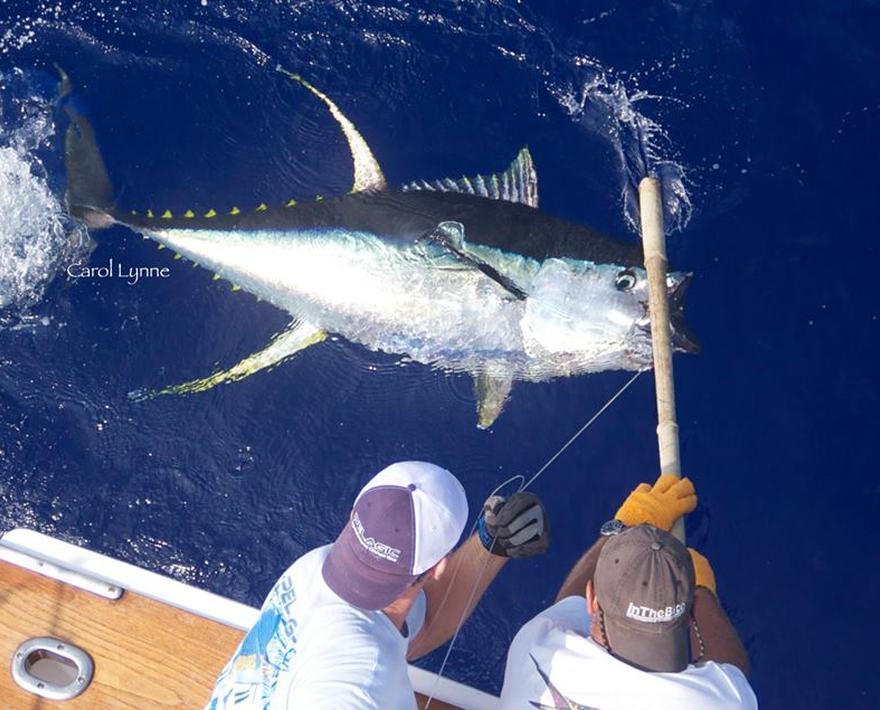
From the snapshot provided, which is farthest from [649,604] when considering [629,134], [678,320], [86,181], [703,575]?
[86,181]

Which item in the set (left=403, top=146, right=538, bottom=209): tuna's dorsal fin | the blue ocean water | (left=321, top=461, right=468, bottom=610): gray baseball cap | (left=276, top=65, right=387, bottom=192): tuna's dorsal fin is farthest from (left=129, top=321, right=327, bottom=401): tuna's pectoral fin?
(left=321, top=461, right=468, bottom=610): gray baseball cap

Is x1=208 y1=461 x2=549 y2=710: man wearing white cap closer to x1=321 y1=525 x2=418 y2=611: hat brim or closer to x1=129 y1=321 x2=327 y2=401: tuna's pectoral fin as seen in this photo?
x1=321 y1=525 x2=418 y2=611: hat brim

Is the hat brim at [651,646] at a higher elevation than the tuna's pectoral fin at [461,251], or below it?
below

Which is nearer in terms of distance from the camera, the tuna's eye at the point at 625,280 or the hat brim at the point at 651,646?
the hat brim at the point at 651,646

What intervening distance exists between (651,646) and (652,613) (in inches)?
4.0

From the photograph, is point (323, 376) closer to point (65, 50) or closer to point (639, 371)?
point (639, 371)

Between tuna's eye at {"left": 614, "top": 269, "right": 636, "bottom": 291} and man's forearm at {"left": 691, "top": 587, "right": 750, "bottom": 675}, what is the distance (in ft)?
4.50

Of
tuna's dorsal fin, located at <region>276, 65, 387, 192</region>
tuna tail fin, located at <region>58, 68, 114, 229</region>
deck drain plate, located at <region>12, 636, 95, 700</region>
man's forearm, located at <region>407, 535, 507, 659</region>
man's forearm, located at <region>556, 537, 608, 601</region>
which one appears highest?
tuna's dorsal fin, located at <region>276, 65, 387, 192</region>

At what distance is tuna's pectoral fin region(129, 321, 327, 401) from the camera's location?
4117 mm

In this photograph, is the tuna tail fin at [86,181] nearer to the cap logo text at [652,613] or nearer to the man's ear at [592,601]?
the man's ear at [592,601]

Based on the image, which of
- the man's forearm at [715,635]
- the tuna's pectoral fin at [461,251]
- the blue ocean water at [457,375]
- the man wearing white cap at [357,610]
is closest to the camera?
the man wearing white cap at [357,610]

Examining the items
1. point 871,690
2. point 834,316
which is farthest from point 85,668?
point 834,316

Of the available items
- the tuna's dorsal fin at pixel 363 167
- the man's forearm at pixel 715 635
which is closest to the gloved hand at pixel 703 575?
the man's forearm at pixel 715 635

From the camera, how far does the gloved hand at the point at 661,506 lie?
119 inches
